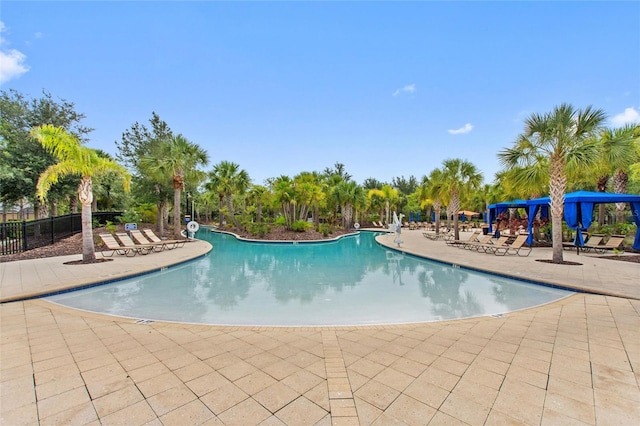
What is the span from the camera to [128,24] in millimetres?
10992

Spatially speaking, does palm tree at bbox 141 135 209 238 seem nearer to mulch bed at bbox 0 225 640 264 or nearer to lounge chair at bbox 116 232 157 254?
lounge chair at bbox 116 232 157 254

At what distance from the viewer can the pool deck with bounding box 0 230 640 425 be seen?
→ 195cm

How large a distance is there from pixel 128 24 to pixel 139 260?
30.9 feet

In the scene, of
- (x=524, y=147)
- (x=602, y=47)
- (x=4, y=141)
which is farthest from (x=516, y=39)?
(x=4, y=141)

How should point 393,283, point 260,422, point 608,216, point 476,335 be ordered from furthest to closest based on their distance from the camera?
point 608,216 < point 393,283 < point 476,335 < point 260,422

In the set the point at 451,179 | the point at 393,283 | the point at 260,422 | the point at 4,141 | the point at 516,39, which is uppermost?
the point at 516,39

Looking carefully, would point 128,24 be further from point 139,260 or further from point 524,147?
point 524,147

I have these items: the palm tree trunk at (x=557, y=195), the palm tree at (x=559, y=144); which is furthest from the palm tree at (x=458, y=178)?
the palm tree trunk at (x=557, y=195)

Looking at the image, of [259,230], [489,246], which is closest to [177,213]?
[259,230]

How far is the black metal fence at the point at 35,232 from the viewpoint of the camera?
388 inches

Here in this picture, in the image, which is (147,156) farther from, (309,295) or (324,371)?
(324,371)

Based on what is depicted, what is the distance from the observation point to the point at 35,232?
36.1 ft

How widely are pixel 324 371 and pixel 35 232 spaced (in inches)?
559

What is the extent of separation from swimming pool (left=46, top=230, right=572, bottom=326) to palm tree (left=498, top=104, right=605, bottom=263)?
12.8 ft
